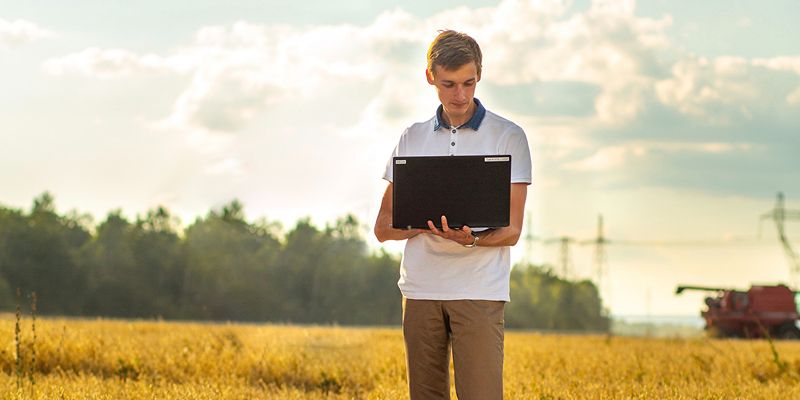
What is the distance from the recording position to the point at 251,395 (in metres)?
8.80

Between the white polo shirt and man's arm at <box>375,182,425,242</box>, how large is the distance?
7 centimetres

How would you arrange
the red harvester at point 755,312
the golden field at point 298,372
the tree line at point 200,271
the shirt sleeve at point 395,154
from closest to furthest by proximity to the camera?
the shirt sleeve at point 395,154, the golden field at point 298,372, the red harvester at point 755,312, the tree line at point 200,271

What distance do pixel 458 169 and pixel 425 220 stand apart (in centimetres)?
28

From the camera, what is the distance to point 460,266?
4.58 metres

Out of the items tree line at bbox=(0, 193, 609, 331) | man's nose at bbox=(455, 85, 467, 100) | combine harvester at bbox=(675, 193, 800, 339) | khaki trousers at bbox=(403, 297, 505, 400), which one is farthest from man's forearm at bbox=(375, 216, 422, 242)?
tree line at bbox=(0, 193, 609, 331)

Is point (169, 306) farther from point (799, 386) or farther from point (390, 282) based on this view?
point (799, 386)

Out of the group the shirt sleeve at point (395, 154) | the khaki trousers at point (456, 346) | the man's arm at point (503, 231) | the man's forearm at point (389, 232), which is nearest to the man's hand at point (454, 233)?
the man's arm at point (503, 231)

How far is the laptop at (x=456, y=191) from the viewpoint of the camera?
4.42 m

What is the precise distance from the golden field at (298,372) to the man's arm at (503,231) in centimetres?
394

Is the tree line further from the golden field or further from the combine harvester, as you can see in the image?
the golden field

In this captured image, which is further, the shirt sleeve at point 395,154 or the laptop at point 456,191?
the shirt sleeve at point 395,154

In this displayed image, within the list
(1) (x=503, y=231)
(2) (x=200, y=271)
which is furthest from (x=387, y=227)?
(2) (x=200, y=271)

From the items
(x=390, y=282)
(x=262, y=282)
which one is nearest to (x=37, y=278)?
(x=262, y=282)

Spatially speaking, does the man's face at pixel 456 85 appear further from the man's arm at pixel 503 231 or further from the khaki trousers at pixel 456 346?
the khaki trousers at pixel 456 346
